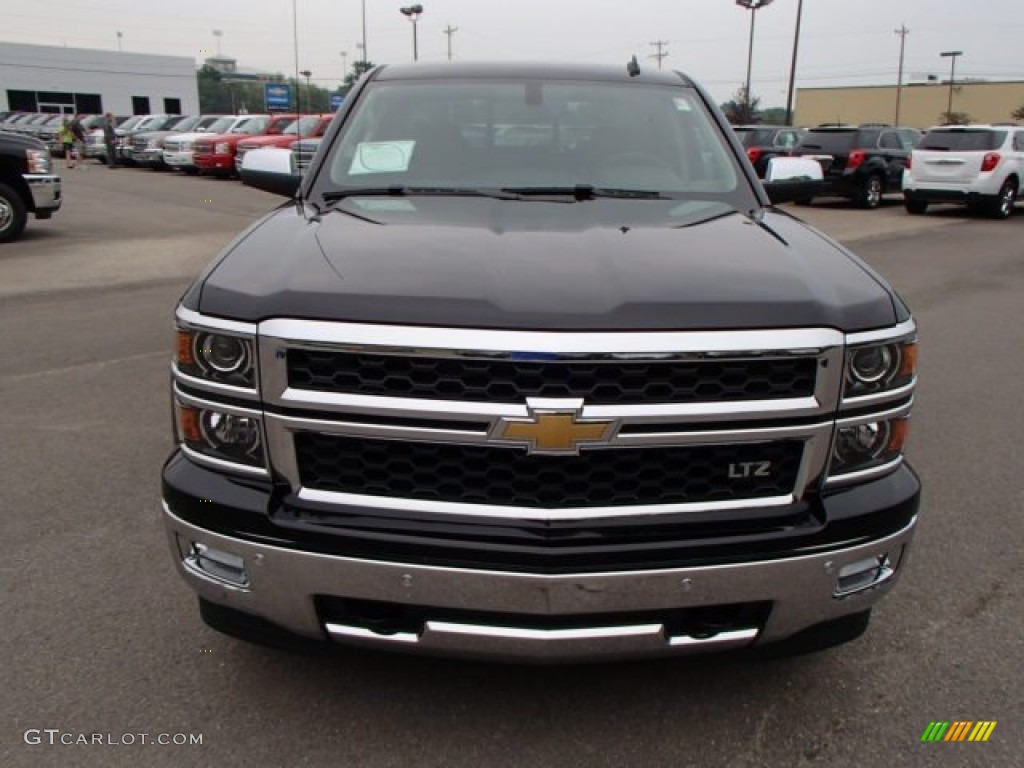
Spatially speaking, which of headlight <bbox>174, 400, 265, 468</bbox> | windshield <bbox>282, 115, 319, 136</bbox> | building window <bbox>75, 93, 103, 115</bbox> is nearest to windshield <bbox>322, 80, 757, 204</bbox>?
headlight <bbox>174, 400, 265, 468</bbox>

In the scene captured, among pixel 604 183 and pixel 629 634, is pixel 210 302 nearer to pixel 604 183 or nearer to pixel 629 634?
pixel 629 634

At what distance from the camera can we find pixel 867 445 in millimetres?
2344

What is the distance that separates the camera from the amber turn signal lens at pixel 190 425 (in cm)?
234

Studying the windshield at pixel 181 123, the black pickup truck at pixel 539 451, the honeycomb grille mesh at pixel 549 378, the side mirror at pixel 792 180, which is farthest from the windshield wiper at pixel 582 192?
the windshield at pixel 181 123

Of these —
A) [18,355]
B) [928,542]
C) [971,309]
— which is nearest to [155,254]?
[18,355]

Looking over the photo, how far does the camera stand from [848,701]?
Answer: 2.68 m

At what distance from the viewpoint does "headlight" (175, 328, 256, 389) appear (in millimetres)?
2205

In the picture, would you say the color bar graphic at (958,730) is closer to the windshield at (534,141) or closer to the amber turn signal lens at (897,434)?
the amber turn signal lens at (897,434)

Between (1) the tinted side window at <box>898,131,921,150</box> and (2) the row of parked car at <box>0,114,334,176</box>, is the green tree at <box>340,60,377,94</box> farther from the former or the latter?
(1) the tinted side window at <box>898,131,921,150</box>

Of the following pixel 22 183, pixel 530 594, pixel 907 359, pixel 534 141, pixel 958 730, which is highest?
pixel 534 141

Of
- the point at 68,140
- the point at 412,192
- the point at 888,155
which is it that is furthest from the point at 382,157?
the point at 68,140

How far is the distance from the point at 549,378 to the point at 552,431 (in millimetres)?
125

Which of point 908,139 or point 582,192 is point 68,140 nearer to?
point 908,139

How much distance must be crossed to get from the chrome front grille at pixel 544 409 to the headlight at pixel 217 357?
2.4 inches
